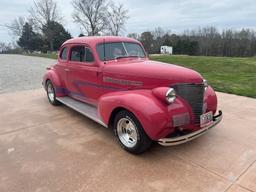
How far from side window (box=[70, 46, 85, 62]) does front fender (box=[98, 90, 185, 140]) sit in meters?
1.91

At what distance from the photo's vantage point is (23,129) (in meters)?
4.61

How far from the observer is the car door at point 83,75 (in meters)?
4.58

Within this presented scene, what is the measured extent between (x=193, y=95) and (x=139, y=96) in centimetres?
82

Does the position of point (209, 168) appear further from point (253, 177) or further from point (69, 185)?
point (69, 185)

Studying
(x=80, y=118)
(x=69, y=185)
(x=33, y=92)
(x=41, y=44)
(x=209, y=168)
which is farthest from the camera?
(x=41, y=44)

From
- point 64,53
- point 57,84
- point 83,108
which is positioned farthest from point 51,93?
point 83,108

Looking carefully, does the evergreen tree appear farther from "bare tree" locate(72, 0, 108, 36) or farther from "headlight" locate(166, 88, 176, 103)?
"headlight" locate(166, 88, 176, 103)

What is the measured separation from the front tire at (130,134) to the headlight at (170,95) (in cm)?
54

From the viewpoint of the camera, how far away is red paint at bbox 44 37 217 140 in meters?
3.10

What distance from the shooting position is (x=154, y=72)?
355 centimetres

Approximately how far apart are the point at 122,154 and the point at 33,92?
5565mm

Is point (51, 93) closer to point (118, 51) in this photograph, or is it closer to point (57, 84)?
point (57, 84)

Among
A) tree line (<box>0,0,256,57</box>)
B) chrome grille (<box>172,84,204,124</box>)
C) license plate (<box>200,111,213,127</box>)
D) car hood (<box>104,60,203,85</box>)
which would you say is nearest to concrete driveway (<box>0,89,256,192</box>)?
license plate (<box>200,111,213,127</box>)

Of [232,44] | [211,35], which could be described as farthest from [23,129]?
[211,35]
